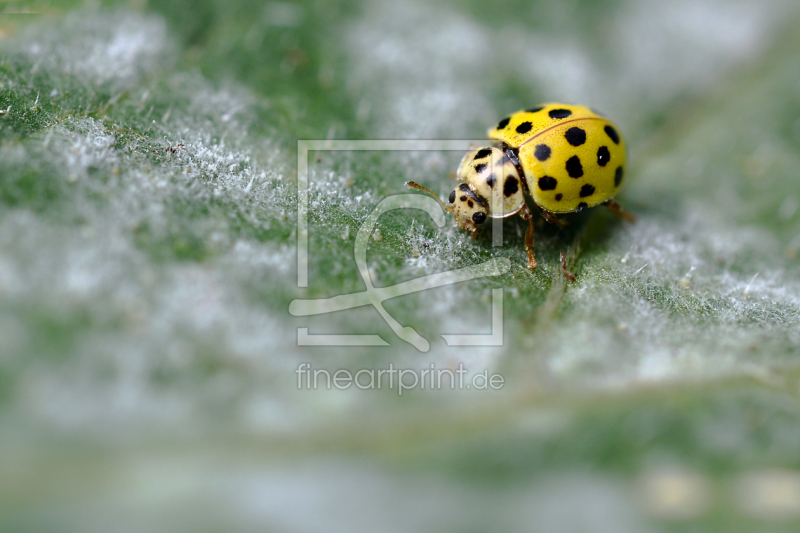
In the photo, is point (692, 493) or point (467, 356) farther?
point (467, 356)

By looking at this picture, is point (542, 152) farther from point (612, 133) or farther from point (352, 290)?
point (352, 290)

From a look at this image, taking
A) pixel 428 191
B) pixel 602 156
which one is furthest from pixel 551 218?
pixel 428 191

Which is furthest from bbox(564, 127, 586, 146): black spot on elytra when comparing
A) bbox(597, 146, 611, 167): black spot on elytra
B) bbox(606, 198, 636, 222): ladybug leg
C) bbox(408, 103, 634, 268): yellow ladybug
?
bbox(606, 198, 636, 222): ladybug leg

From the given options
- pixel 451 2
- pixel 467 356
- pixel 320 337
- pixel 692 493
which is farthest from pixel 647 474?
pixel 451 2

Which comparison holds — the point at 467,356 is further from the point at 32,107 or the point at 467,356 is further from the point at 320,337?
the point at 32,107

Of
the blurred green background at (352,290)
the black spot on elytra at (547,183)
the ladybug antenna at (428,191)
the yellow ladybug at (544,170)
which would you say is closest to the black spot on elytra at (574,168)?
the yellow ladybug at (544,170)

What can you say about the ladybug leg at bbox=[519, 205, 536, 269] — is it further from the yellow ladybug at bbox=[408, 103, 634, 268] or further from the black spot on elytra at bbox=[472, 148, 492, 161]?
the black spot on elytra at bbox=[472, 148, 492, 161]
